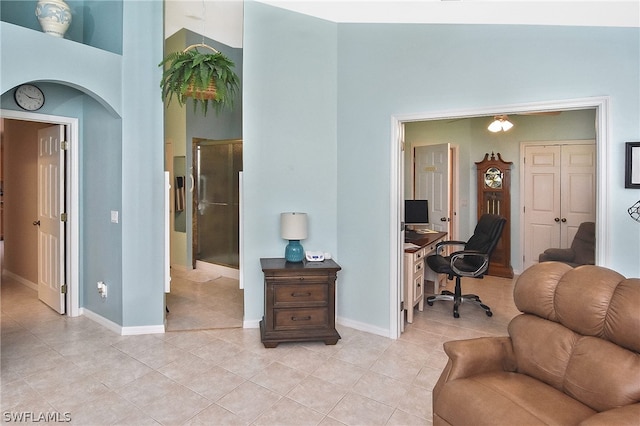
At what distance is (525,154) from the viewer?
5.61 m

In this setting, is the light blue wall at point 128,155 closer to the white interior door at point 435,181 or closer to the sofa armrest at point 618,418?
the sofa armrest at point 618,418

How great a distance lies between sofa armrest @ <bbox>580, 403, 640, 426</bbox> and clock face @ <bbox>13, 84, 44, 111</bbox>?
4.59 metres

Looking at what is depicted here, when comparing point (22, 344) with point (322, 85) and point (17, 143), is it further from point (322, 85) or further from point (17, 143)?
point (322, 85)

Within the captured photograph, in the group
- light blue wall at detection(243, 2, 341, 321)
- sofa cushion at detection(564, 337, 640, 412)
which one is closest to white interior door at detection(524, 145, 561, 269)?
light blue wall at detection(243, 2, 341, 321)

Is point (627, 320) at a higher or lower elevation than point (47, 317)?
higher

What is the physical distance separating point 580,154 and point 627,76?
3192 mm

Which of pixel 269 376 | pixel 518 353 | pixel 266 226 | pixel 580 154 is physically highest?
pixel 580 154

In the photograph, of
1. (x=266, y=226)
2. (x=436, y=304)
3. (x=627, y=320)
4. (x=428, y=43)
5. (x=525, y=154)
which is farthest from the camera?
(x=525, y=154)

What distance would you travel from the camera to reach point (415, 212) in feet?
17.1

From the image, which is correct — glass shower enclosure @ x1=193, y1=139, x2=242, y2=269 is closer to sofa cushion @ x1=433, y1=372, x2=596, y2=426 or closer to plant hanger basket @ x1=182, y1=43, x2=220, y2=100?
plant hanger basket @ x1=182, y1=43, x2=220, y2=100

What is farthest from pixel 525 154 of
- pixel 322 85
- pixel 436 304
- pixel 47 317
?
pixel 47 317

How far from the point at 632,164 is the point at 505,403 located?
1816 millimetres

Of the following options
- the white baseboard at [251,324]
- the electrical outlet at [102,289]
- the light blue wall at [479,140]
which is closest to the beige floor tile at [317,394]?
the white baseboard at [251,324]

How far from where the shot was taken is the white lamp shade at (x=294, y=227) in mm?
3451
